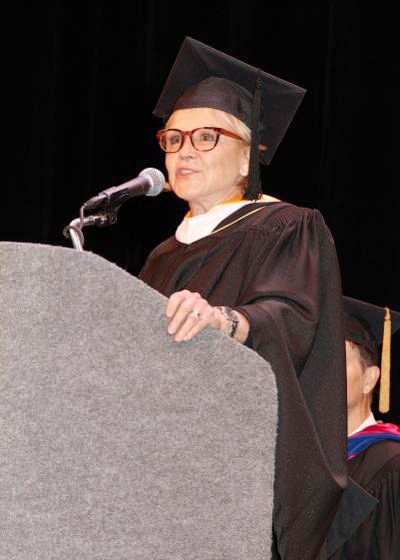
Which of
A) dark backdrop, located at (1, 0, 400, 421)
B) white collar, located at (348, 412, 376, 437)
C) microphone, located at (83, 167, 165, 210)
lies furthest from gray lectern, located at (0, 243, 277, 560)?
dark backdrop, located at (1, 0, 400, 421)

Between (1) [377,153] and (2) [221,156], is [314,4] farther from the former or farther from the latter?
(2) [221,156]

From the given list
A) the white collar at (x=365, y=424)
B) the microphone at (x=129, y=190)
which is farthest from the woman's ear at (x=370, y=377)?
the microphone at (x=129, y=190)

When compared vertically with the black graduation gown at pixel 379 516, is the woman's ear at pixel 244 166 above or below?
above

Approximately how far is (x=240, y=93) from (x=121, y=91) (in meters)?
2.13

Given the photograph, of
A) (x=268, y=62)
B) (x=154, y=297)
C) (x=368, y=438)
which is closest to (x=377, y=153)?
(x=268, y=62)

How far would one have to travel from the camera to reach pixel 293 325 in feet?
6.17

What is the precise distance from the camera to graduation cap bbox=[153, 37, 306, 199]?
2426 millimetres

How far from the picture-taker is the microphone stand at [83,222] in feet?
5.30

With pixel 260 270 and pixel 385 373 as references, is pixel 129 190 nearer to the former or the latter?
pixel 260 270

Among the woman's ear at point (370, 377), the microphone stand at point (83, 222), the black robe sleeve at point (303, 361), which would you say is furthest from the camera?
the woman's ear at point (370, 377)

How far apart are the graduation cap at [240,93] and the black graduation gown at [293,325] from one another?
0.26 meters

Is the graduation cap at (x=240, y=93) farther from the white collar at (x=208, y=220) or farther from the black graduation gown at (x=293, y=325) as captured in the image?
the black graduation gown at (x=293, y=325)

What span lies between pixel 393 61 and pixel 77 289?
2932mm

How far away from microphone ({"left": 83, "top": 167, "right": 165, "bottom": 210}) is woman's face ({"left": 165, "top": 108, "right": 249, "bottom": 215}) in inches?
14.6
